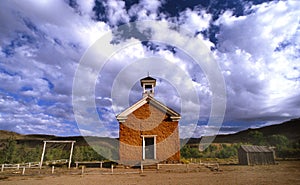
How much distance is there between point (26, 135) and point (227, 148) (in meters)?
81.3

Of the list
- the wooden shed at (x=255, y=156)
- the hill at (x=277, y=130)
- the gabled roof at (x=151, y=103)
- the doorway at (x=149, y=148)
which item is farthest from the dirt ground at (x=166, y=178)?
the hill at (x=277, y=130)

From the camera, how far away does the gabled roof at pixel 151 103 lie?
20312mm

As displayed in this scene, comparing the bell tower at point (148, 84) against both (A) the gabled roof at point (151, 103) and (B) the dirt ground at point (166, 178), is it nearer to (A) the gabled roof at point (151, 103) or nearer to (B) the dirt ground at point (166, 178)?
(A) the gabled roof at point (151, 103)

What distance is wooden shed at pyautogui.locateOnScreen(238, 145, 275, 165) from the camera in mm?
23102

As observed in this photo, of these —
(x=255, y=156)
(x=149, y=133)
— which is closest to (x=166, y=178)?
(x=149, y=133)

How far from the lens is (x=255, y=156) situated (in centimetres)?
2344

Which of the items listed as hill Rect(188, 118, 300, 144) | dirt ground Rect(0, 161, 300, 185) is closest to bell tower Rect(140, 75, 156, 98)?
dirt ground Rect(0, 161, 300, 185)

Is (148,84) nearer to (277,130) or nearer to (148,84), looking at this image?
(148,84)

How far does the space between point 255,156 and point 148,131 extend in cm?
1218

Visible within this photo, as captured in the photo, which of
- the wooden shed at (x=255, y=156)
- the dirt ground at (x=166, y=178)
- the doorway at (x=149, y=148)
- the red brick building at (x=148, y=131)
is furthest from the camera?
the wooden shed at (x=255, y=156)

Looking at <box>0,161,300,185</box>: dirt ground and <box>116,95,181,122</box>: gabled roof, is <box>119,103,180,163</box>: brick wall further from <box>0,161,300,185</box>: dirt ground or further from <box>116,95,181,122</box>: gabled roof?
<box>0,161,300,185</box>: dirt ground

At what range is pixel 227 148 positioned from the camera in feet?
119

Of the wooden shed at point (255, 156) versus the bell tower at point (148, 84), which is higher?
the bell tower at point (148, 84)

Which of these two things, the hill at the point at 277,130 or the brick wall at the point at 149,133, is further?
the hill at the point at 277,130
